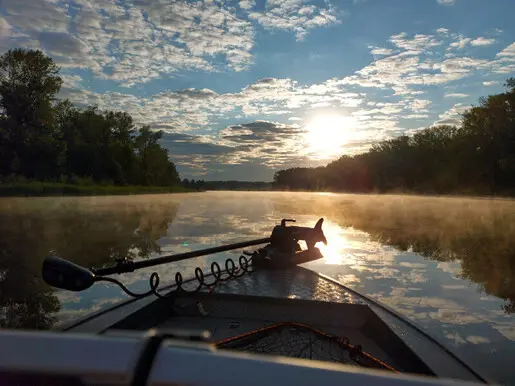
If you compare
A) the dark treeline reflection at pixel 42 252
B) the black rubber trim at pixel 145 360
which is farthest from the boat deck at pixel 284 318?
the dark treeline reflection at pixel 42 252

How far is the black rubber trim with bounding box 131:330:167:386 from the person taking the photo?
861 millimetres

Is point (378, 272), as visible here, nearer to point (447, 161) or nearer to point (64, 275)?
point (64, 275)

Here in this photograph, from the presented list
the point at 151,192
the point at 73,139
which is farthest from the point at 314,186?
the point at 73,139

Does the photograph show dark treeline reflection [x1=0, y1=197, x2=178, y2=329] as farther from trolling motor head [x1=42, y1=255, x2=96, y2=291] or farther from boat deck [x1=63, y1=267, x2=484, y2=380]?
trolling motor head [x1=42, y1=255, x2=96, y2=291]

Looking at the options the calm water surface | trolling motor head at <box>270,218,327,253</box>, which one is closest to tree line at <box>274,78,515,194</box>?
the calm water surface

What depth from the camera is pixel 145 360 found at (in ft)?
2.86

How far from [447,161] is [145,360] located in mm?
91359

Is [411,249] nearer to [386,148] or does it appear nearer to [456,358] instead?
[456,358]

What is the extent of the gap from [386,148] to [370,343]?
103 meters

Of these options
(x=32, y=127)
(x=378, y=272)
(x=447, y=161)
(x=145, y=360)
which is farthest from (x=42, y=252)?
(x=447, y=161)

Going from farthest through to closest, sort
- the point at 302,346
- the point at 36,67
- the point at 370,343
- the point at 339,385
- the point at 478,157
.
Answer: the point at 478,157 → the point at 36,67 → the point at 370,343 → the point at 302,346 → the point at 339,385

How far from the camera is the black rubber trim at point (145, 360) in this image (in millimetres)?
861

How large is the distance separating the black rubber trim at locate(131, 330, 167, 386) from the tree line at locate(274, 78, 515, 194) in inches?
2557

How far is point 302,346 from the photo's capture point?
392 centimetres
